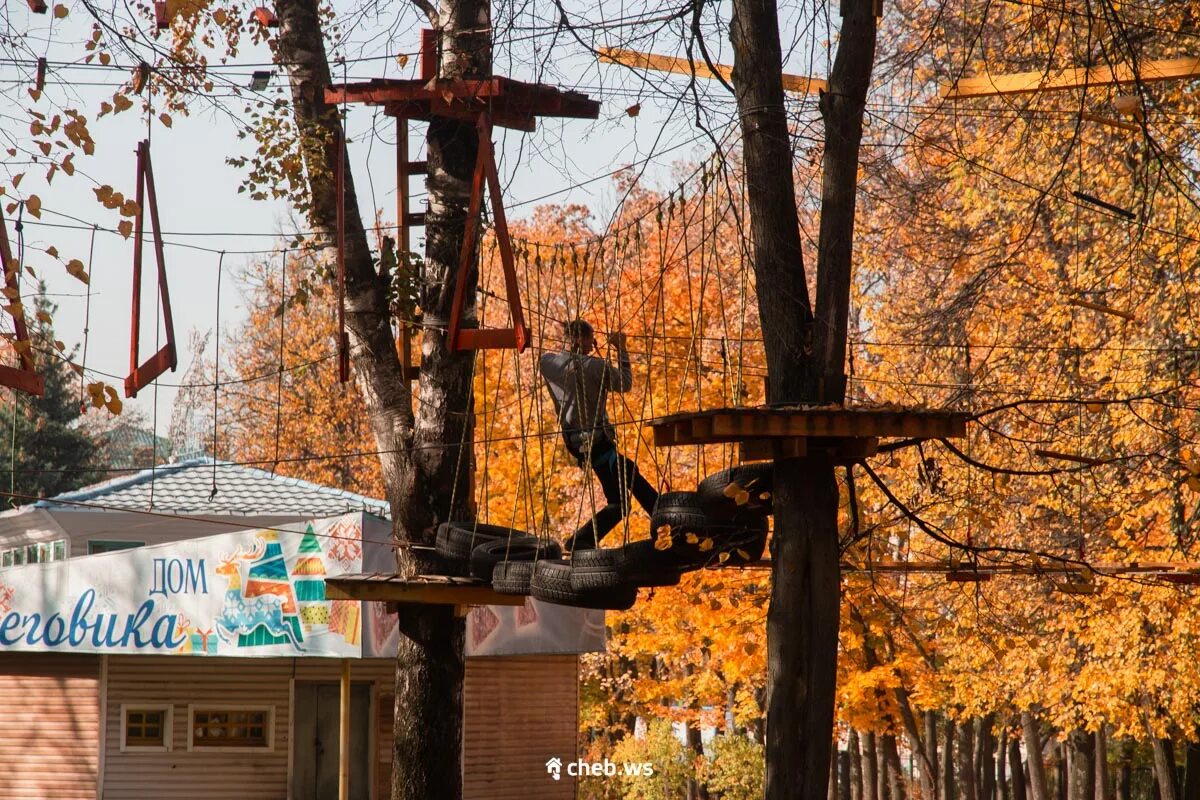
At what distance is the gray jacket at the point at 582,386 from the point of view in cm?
918

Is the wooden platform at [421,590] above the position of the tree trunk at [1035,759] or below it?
above

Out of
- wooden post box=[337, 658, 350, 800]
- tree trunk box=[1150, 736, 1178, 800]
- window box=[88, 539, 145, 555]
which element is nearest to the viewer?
Answer: wooden post box=[337, 658, 350, 800]

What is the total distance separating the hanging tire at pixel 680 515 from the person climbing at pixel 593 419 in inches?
16.7

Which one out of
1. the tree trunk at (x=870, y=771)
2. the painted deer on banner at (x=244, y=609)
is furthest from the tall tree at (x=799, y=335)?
the tree trunk at (x=870, y=771)

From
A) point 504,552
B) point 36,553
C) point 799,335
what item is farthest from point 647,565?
point 36,553

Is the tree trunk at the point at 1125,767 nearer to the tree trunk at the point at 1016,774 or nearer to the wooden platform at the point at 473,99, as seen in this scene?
the tree trunk at the point at 1016,774

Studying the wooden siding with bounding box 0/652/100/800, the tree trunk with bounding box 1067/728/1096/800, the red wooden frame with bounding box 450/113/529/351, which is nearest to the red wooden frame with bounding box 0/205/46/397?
the red wooden frame with bounding box 450/113/529/351

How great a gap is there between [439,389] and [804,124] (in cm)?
387

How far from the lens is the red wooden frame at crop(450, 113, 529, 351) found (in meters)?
8.54

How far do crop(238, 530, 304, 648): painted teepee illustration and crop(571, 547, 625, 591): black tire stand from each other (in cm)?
896

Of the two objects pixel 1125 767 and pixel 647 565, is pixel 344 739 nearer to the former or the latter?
pixel 647 565

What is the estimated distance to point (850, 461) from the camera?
791 centimetres

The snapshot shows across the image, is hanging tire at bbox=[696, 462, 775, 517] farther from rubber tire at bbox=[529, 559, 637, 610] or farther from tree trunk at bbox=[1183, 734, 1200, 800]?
tree trunk at bbox=[1183, 734, 1200, 800]

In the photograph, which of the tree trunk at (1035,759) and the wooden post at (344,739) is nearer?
the wooden post at (344,739)
